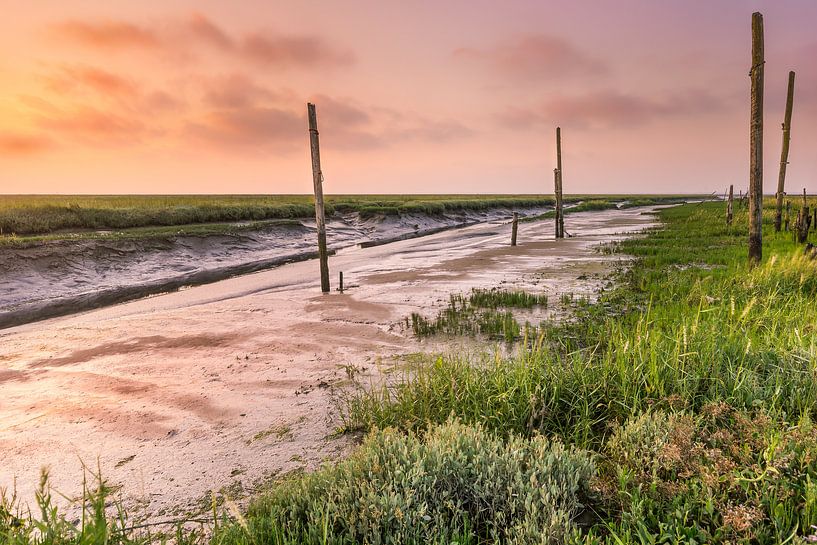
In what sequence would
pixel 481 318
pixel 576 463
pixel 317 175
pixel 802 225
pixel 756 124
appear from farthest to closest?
1. pixel 802 225
2. pixel 317 175
3. pixel 756 124
4. pixel 481 318
5. pixel 576 463

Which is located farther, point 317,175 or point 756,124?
point 317,175

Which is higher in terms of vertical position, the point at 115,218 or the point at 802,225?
the point at 115,218

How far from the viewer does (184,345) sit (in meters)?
8.04

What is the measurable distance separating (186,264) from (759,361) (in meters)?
21.3

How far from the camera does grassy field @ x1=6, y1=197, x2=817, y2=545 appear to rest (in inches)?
100

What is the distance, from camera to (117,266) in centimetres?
1752

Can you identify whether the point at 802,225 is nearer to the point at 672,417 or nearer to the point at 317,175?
the point at 672,417

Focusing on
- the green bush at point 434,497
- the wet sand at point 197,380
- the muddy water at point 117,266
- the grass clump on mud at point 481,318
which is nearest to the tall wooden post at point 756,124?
the wet sand at point 197,380

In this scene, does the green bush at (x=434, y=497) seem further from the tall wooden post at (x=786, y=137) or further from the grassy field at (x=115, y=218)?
the tall wooden post at (x=786, y=137)

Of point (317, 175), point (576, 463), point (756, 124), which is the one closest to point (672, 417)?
point (576, 463)

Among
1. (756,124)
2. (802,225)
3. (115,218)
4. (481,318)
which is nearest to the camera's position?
(481,318)

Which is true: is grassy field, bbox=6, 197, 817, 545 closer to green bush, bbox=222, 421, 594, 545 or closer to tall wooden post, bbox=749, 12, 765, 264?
green bush, bbox=222, 421, 594, 545

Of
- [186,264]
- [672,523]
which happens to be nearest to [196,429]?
[672,523]

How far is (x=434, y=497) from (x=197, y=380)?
4.92 meters
